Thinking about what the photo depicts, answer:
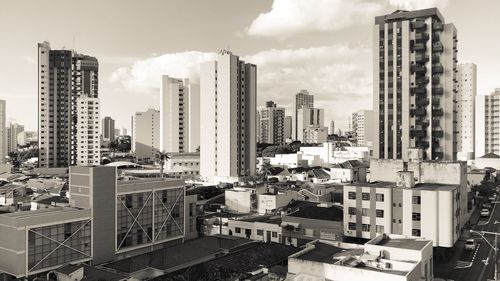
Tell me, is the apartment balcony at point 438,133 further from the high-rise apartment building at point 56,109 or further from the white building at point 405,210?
the high-rise apartment building at point 56,109

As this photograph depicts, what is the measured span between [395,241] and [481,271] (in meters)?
21.3

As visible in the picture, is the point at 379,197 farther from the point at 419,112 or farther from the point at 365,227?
the point at 419,112

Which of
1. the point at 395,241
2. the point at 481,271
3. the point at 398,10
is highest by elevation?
the point at 398,10

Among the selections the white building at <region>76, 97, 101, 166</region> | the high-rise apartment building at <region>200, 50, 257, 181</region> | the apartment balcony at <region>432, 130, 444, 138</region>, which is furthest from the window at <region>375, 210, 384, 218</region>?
the white building at <region>76, 97, 101, 166</region>

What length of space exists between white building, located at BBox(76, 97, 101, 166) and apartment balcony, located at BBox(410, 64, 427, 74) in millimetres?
125792

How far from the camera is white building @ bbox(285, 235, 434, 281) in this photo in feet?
123

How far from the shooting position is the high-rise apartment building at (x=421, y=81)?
9844 centimetres

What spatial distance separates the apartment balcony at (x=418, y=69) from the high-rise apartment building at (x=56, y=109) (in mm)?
133371

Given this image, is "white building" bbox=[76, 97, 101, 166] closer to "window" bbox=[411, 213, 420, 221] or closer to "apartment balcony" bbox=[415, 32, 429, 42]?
"apartment balcony" bbox=[415, 32, 429, 42]

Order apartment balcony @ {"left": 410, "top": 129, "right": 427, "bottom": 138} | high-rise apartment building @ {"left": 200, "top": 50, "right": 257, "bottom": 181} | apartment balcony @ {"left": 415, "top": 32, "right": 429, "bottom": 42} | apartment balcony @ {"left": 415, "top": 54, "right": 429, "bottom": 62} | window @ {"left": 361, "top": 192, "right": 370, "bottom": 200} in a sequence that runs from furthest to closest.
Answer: high-rise apartment building @ {"left": 200, "top": 50, "right": 257, "bottom": 181}
apartment balcony @ {"left": 410, "top": 129, "right": 427, "bottom": 138}
apartment balcony @ {"left": 415, "top": 54, "right": 429, "bottom": 62}
apartment balcony @ {"left": 415, "top": 32, "right": 429, "bottom": 42}
window @ {"left": 361, "top": 192, "right": 370, "bottom": 200}

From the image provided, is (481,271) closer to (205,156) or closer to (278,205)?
(278,205)

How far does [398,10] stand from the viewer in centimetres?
10412

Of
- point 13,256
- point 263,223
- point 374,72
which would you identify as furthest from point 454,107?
point 13,256

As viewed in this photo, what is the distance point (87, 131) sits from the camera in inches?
7077
